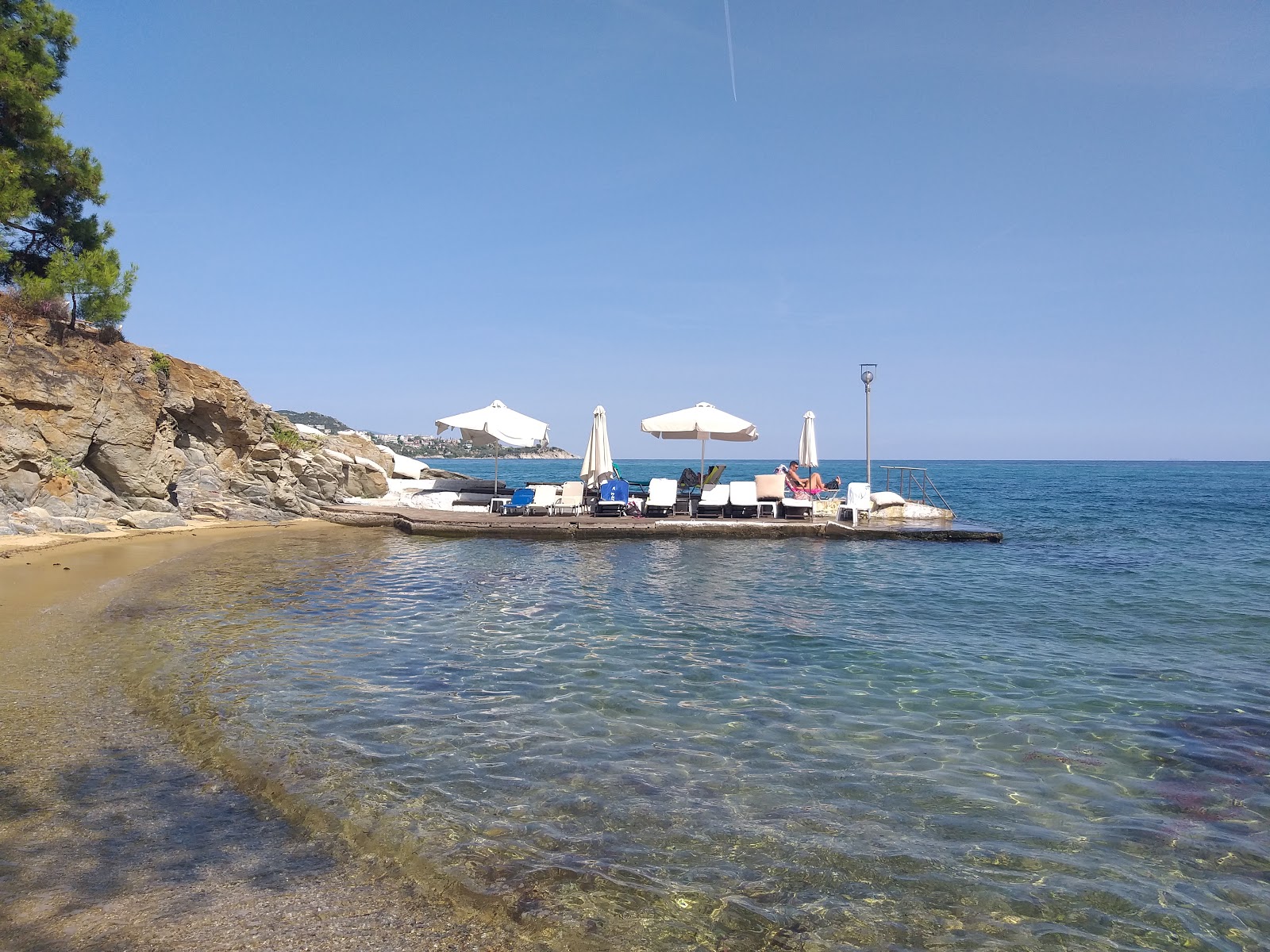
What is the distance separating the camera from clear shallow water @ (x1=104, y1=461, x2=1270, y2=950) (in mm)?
3273

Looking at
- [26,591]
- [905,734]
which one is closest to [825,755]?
[905,734]

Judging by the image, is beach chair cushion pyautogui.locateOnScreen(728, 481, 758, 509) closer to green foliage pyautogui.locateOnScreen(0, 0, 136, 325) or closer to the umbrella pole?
the umbrella pole

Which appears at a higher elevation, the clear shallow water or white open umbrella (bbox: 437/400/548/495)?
white open umbrella (bbox: 437/400/548/495)

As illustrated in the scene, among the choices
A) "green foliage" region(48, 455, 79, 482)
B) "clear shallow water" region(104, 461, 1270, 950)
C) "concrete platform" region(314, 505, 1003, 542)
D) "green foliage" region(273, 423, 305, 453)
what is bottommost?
"clear shallow water" region(104, 461, 1270, 950)

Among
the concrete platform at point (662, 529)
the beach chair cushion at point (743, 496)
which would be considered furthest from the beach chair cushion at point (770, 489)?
the concrete platform at point (662, 529)

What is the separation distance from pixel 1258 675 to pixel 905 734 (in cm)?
458

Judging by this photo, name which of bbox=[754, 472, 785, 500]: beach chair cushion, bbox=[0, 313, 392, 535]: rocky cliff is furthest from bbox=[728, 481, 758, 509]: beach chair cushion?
bbox=[0, 313, 392, 535]: rocky cliff

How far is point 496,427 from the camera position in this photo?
66.7ft

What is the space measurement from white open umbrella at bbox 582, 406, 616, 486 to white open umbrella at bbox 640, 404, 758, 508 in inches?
45.2

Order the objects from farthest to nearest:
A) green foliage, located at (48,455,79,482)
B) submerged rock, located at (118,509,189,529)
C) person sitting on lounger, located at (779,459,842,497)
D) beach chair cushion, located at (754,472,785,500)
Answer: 1. person sitting on lounger, located at (779,459,842,497)
2. beach chair cushion, located at (754,472,785,500)
3. submerged rock, located at (118,509,189,529)
4. green foliage, located at (48,455,79,482)

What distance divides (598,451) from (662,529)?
3.64 meters

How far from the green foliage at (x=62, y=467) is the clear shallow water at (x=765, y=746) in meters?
6.96

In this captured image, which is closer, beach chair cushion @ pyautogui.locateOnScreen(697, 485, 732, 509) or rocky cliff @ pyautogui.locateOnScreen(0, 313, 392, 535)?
rocky cliff @ pyautogui.locateOnScreen(0, 313, 392, 535)

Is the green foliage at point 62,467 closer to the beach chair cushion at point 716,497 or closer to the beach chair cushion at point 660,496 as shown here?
the beach chair cushion at point 660,496
